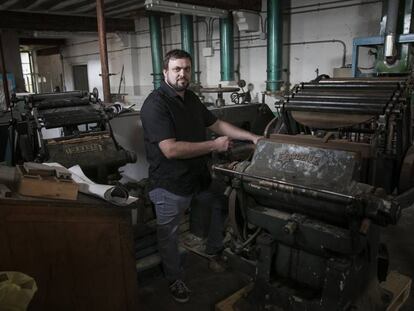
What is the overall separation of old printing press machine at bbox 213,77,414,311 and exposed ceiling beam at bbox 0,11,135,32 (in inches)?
190

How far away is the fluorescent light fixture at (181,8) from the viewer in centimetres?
331

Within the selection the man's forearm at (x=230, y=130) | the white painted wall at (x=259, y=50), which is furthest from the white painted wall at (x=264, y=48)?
the man's forearm at (x=230, y=130)

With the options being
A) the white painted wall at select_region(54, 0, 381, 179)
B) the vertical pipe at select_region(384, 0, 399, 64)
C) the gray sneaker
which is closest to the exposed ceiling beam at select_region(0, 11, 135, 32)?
the white painted wall at select_region(54, 0, 381, 179)

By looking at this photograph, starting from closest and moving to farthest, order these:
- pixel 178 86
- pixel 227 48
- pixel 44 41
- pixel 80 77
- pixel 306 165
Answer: pixel 306 165 → pixel 178 86 → pixel 227 48 → pixel 44 41 → pixel 80 77

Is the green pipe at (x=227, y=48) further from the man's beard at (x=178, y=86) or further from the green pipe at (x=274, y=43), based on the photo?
the man's beard at (x=178, y=86)

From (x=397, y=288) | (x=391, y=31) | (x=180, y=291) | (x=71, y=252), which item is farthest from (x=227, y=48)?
(x=71, y=252)

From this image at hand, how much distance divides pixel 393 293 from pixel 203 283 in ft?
2.96

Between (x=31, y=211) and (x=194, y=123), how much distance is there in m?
0.90

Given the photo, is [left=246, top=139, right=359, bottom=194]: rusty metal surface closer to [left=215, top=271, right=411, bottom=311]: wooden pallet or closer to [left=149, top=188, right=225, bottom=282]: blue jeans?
[left=149, top=188, right=225, bottom=282]: blue jeans

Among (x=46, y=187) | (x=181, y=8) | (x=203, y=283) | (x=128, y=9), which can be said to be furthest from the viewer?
(x=128, y=9)

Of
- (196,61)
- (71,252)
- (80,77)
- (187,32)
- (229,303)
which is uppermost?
(187,32)

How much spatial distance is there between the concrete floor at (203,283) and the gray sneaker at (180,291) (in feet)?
0.08

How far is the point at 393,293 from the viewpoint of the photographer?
1556 mm

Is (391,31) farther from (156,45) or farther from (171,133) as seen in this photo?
(156,45)
